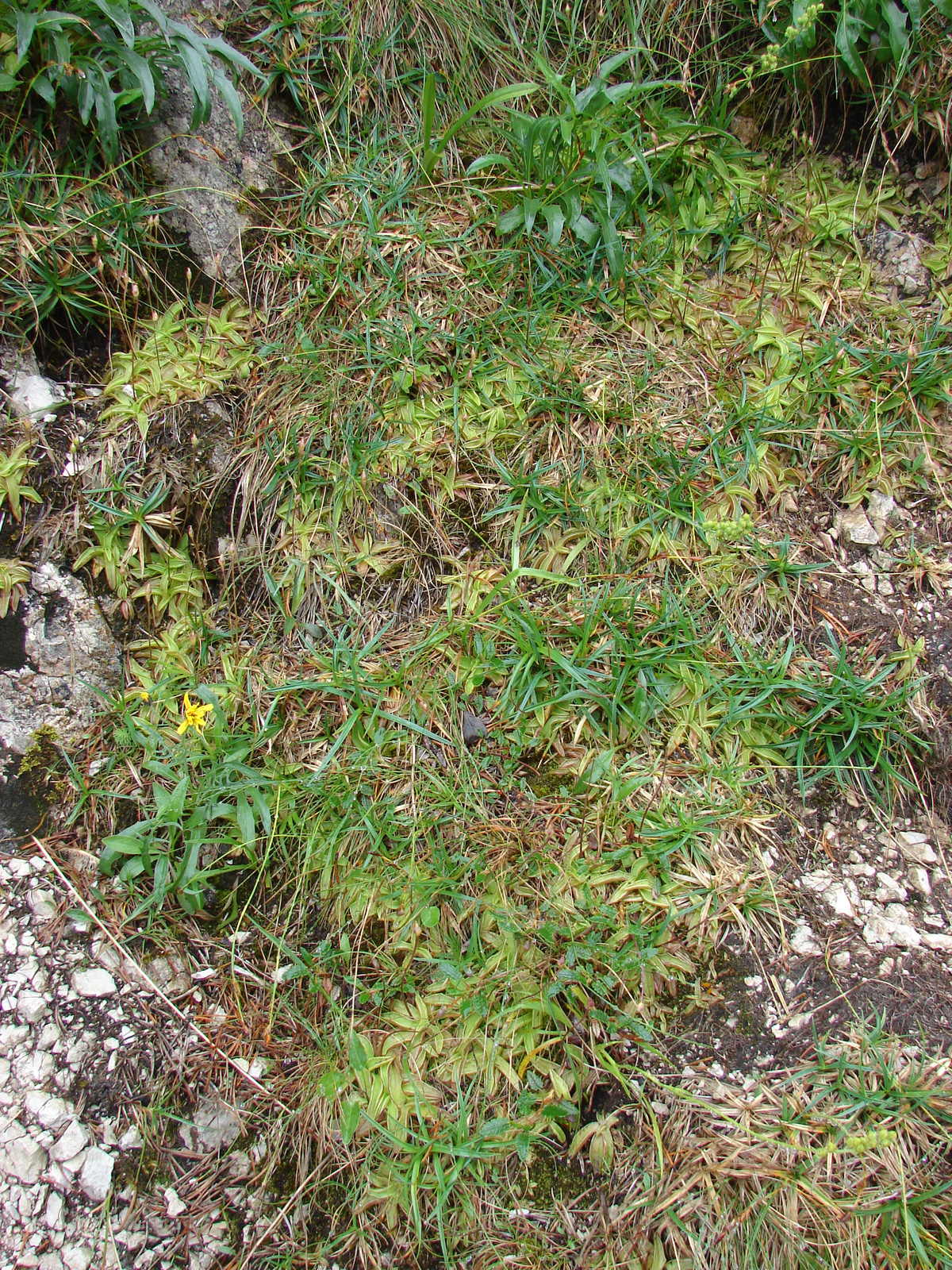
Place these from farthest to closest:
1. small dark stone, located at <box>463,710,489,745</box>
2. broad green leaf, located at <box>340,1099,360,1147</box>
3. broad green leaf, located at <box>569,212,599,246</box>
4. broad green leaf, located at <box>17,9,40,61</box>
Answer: broad green leaf, located at <box>569,212,599,246</box>
small dark stone, located at <box>463,710,489,745</box>
broad green leaf, located at <box>17,9,40,61</box>
broad green leaf, located at <box>340,1099,360,1147</box>

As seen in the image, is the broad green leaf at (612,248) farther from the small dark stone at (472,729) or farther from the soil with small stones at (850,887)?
the small dark stone at (472,729)

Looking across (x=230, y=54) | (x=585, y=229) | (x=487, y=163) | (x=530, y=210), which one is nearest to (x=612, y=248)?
(x=585, y=229)

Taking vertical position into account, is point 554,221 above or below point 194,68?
below

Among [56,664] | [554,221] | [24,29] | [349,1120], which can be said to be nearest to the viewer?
[349,1120]

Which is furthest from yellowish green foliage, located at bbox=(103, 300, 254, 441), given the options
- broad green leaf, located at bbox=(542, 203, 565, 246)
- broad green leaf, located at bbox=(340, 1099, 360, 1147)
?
broad green leaf, located at bbox=(340, 1099, 360, 1147)

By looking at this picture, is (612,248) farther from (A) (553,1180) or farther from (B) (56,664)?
→ (A) (553,1180)

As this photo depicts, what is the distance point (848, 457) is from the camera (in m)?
2.26

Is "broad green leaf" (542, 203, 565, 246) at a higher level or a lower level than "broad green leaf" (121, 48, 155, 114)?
lower

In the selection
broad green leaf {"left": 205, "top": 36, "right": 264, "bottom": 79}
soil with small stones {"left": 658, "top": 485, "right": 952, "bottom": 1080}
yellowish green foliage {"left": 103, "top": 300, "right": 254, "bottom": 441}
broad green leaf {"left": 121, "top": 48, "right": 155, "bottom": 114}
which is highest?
broad green leaf {"left": 205, "top": 36, "right": 264, "bottom": 79}

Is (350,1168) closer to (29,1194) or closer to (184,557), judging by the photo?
(29,1194)

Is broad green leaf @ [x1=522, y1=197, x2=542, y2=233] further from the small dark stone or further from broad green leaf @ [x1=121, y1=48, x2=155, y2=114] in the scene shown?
the small dark stone

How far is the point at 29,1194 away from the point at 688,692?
1.96 meters

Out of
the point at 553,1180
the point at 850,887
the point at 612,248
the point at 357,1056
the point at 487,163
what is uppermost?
the point at 487,163

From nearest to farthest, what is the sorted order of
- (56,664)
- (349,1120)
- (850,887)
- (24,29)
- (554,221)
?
(349,1120) → (24,29) → (850,887) → (56,664) → (554,221)
